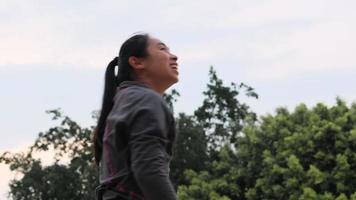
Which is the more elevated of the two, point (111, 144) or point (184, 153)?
point (184, 153)

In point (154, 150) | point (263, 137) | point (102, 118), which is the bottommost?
point (154, 150)

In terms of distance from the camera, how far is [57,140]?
2688 centimetres

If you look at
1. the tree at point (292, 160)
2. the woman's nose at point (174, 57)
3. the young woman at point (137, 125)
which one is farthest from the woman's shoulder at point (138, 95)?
the tree at point (292, 160)

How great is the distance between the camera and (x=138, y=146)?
8.74ft

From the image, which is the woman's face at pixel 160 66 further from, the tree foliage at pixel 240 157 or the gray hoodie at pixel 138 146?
the tree foliage at pixel 240 157

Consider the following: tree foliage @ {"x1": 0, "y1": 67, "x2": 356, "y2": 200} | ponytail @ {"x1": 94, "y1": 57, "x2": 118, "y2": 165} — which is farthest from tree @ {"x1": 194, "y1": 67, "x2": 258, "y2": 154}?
ponytail @ {"x1": 94, "y1": 57, "x2": 118, "y2": 165}

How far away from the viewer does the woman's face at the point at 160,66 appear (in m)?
2.91

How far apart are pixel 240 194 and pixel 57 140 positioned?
6664 mm

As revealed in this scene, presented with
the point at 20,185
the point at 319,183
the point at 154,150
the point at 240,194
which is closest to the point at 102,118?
the point at 154,150

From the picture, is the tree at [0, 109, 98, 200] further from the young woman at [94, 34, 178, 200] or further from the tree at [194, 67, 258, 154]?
the young woman at [94, 34, 178, 200]

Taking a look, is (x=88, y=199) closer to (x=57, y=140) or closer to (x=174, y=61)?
(x=57, y=140)

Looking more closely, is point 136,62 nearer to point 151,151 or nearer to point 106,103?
point 106,103

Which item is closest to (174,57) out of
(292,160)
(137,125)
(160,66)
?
(160,66)

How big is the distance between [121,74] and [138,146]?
0.37m
